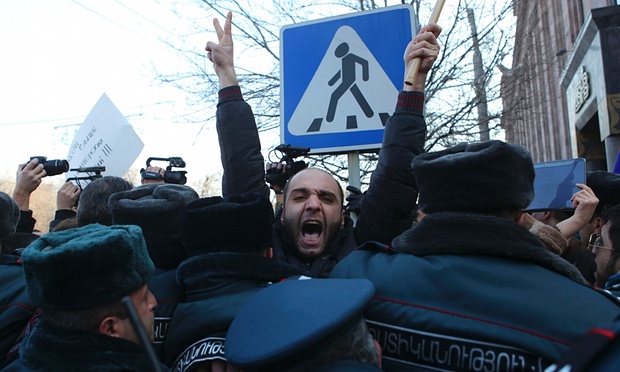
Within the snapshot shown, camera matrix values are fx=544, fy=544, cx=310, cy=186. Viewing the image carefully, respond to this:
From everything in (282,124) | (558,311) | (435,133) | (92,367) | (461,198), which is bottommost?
(92,367)

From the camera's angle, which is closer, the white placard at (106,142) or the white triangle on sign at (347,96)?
the white triangle on sign at (347,96)

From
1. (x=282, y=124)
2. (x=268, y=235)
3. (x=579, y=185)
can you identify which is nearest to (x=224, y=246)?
(x=268, y=235)

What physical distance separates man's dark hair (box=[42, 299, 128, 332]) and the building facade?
927 cm

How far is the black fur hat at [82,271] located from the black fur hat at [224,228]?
1.36 feet

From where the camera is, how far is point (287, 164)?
11.7ft

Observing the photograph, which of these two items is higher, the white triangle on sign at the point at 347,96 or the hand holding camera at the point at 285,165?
the white triangle on sign at the point at 347,96

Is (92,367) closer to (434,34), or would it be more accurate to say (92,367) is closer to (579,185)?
(434,34)

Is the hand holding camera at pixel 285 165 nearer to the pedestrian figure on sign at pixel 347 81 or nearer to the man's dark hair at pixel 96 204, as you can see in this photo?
the pedestrian figure on sign at pixel 347 81

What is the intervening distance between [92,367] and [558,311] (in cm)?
121

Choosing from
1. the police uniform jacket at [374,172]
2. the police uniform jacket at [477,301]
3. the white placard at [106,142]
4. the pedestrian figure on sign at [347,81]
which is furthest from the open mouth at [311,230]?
the white placard at [106,142]

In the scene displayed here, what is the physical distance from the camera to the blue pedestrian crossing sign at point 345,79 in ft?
11.0

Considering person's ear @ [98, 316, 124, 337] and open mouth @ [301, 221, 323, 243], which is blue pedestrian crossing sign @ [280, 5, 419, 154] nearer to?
open mouth @ [301, 221, 323, 243]

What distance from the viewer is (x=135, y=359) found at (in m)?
1.52

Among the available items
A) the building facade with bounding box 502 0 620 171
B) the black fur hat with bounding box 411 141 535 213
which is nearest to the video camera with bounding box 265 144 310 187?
the black fur hat with bounding box 411 141 535 213
